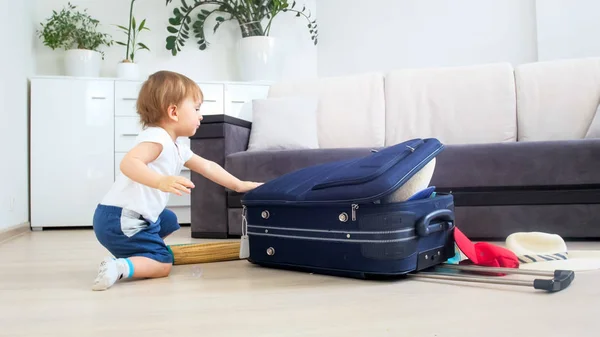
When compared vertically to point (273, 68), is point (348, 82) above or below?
below

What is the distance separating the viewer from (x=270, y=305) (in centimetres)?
108

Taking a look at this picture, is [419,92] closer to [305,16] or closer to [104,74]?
[305,16]

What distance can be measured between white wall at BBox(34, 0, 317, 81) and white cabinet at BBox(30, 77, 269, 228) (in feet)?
1.59

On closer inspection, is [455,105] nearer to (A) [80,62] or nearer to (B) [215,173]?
(B) [215,173]

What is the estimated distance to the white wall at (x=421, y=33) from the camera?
12.7 feet

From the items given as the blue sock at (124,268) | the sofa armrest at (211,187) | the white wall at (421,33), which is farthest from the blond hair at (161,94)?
the white wall at (421,33)

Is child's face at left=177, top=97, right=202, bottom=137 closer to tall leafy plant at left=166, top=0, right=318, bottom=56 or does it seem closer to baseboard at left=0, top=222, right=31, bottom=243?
baseboard at left=0, top=222, right=31, bottom=243

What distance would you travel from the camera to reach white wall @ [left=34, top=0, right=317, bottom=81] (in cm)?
412

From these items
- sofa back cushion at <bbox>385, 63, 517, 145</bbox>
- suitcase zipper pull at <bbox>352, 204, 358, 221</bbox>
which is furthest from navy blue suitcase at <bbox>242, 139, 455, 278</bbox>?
sofa back cushion at <bbox>385, 63, 517, 145</bbox>

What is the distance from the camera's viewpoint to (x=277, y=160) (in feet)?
8.21

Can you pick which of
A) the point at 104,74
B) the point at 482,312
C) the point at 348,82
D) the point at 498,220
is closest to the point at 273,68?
the point at 348,82

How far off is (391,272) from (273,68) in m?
3.00

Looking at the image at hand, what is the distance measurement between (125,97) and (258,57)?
3.41 ft

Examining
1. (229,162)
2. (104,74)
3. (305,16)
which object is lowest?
(229,162)
